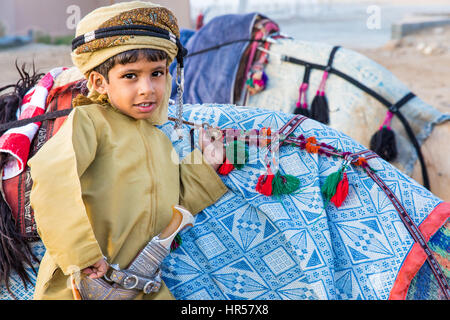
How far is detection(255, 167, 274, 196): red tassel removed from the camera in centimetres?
188

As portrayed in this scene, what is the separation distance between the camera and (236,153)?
6.43ft

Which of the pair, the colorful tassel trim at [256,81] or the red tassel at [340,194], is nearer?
the red tassel at [340,194]

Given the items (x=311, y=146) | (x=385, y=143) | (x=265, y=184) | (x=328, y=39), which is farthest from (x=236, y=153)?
(x=328, y=39)

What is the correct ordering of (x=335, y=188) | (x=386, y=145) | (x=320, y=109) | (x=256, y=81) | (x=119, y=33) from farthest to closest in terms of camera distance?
(x=256, y=81), (x=320, y=109), (x=386, y=145), (x=335, y=188), (x=119, y=33)

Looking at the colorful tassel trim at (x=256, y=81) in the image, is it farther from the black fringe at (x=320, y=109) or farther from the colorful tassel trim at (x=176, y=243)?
the colorful tassel trim at (x=176, y=243)

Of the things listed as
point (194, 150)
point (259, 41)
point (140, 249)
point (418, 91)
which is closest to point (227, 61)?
point (259, 41)

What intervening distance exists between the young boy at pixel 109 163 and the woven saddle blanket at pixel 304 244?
0.54 ft

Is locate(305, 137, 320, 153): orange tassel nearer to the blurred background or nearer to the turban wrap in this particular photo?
the turban wrap

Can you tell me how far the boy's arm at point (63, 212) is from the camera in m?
1.50

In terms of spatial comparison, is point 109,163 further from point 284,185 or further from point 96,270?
point 284,185

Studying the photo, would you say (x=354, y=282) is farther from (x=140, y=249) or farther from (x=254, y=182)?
(x=140, y=249)

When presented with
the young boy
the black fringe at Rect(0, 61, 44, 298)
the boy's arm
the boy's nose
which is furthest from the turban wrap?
the black fringe at Rect(0, 61, 44, 298)

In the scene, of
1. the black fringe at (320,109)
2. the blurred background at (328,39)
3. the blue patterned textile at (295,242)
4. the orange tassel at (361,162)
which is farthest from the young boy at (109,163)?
the blurred background at (328,39)

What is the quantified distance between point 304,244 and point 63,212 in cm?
77
